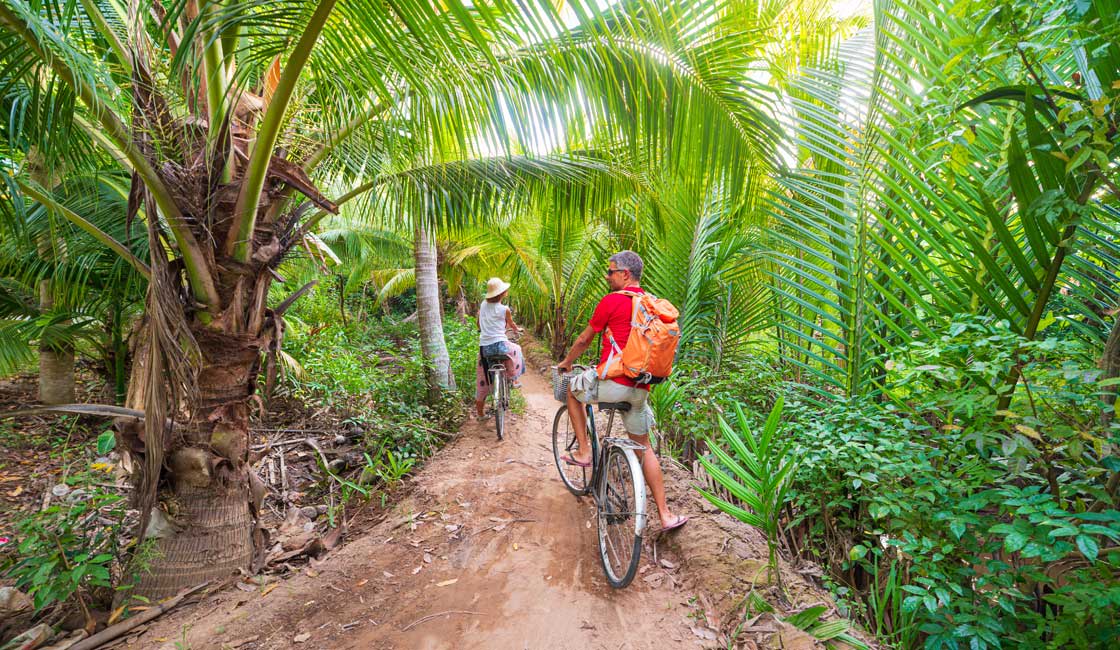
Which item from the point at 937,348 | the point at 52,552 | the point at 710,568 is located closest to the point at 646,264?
the point at 710,568

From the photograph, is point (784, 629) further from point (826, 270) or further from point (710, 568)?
point (826, 270)

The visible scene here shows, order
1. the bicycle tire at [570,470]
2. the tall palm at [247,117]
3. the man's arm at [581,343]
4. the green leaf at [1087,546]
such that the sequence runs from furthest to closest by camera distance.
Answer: the bicycle tire at [570,470] → the man's arm at [581,343] → the tall palm at [247,117] → the green leaf at [1087,546]

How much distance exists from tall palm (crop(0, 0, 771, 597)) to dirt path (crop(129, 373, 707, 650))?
0.58m

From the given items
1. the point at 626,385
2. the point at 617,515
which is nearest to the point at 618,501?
the point at 617,515

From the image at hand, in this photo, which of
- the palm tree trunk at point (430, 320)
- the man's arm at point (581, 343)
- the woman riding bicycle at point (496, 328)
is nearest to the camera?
the man's arm at point (581, 343)

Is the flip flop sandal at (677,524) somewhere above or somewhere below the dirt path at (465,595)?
above

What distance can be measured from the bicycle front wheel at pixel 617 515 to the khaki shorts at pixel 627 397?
188 millimetres

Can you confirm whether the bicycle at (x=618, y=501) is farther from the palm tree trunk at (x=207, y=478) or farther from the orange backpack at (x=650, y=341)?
the palm tree trunk at (x=207, y=478)

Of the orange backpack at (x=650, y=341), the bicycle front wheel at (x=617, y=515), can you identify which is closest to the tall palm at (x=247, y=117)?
the orange backpack at (x=650, y=341)

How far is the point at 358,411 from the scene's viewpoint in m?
5.58

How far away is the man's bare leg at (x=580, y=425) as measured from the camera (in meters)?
3.33

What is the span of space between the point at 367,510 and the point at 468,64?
142 inches

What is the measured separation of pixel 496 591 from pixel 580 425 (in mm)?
1138

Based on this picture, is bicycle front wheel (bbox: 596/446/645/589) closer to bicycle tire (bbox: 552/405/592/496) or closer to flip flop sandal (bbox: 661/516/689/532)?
flip flop sandal (bbox: 661/516/689/532)
